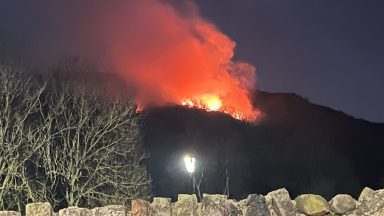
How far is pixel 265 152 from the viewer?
84.1 metres

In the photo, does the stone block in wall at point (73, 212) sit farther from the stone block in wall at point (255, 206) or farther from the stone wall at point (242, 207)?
the stone block in wall at point (255, 206)

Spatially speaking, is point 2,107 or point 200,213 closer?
point 200,213

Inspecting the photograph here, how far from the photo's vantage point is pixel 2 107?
28.3 meters

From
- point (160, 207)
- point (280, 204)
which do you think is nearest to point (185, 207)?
point (160, 207)

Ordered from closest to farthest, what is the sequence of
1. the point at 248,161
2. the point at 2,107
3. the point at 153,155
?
1. the point at 2,107
2. the point at 153,155
3. the point at 248,161

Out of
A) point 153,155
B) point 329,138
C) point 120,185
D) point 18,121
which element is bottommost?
point 120,185

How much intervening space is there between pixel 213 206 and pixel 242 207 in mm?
657

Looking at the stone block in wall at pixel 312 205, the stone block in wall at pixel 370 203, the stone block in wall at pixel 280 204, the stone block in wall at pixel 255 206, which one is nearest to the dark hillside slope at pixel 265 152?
the stone block in wall at pixel 370 203

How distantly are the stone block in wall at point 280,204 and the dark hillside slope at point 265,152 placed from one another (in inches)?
1879

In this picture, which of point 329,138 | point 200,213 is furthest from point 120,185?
point 329,138

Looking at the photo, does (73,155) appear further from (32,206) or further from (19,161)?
(32,206)

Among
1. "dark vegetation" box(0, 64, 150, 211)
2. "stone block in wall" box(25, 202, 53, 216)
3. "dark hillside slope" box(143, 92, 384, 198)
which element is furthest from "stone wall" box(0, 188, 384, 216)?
"dark hillside slope" box(143, 92, 384, 198)

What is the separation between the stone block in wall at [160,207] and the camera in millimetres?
11320

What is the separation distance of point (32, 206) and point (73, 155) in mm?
22961
